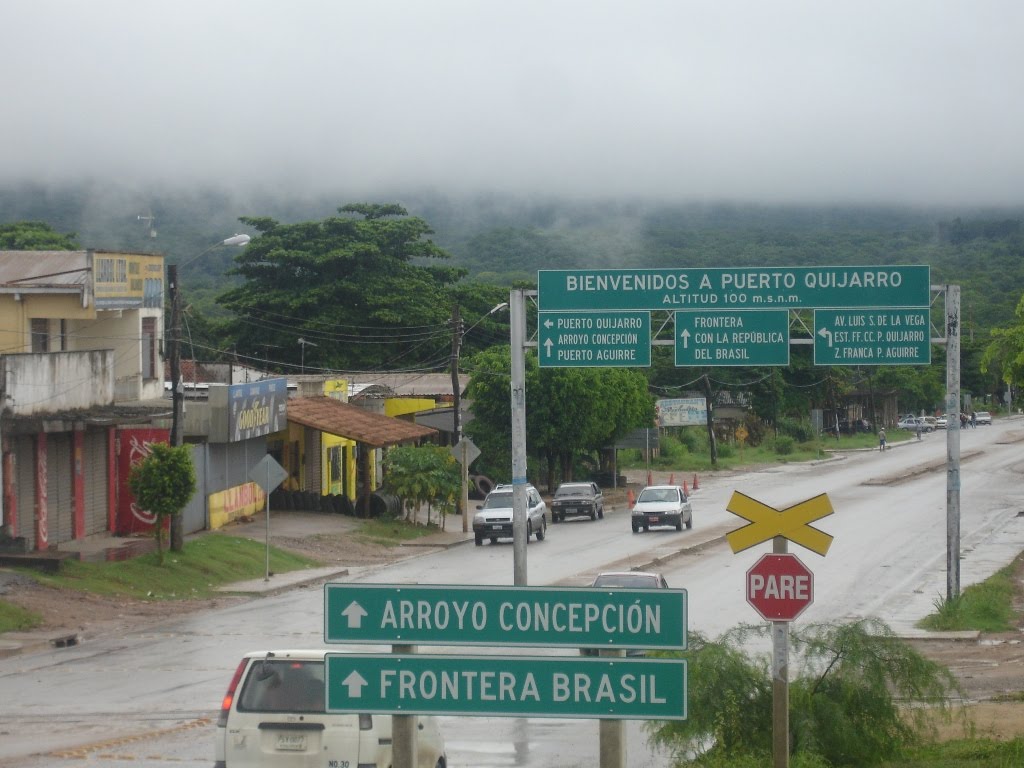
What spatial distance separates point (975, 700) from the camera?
16.3m

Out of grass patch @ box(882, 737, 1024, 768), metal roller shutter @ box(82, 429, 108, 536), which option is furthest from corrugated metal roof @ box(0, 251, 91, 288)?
grass patch @ box(882, 737, 1024, 768)

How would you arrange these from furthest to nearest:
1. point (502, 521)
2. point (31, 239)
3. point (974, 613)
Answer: point (31, 239) → point (502, 521) → point (974, 613)

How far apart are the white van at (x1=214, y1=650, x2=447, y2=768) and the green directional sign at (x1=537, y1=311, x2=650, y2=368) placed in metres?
11.9

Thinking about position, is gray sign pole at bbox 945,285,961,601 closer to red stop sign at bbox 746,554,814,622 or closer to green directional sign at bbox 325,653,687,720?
red stop sign at bbox 746,554,814,622

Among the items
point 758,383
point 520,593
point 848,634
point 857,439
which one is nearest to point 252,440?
point 848,634

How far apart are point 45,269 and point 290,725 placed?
2815 cm

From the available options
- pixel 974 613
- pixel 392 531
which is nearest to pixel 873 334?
pixel 974 613

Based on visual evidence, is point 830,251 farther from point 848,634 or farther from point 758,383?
point 848,634

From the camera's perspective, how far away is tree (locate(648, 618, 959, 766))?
11.6 m

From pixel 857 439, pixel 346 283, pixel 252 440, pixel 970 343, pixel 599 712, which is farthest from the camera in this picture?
pixel 970 343

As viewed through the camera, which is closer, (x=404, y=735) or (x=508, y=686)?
(x=508, y=686)

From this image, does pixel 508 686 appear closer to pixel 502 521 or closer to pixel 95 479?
pixel 95 479

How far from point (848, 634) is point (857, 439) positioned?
9335 cm

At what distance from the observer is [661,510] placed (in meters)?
42.5
